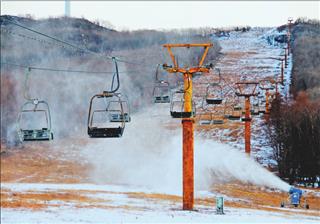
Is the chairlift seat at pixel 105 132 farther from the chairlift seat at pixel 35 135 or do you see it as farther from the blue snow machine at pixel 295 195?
the blue snow machine at pixel 295 195

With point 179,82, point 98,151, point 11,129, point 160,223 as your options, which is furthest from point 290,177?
point 98,151

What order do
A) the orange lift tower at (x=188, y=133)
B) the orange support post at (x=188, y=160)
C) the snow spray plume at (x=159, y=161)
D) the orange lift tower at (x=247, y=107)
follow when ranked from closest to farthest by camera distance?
the orange lift tower at (x=188, y=133)
the orange support post at (x=188, y=160)
the orange lift tower at (x=247, y=107)
the snow spray plume at (x=159, y=161)

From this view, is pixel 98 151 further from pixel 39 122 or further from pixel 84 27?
pixel 84 27

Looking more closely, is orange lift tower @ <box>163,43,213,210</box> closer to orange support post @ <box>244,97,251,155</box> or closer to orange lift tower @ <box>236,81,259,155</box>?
orange lift tower @ <box>236,81,259,155</box>

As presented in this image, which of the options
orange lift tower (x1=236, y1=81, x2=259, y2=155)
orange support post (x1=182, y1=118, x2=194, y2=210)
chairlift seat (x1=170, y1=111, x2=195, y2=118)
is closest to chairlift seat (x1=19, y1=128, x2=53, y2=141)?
chairlift seat (x1=170, y1=111, x2=195, y2=118)

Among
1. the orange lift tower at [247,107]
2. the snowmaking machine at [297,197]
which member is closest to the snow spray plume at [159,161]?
the orange lift tower at [247,107]

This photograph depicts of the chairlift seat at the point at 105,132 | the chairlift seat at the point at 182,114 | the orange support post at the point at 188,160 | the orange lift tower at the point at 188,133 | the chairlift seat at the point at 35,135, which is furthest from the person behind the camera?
the orange support post at the point at 188,160

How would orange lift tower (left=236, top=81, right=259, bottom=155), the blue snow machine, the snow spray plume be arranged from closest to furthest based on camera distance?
the blue snow machine
orange lift tower (left=236, top=81, right=259, bottom=155)
the snow spray plume

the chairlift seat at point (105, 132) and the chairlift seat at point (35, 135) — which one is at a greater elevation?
the chairlift seat at point (105, 132)

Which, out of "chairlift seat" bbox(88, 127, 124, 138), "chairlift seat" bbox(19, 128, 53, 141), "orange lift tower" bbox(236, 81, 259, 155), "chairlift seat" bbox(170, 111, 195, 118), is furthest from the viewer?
"orange lift tower" bbox(236, 81, 259, 155)

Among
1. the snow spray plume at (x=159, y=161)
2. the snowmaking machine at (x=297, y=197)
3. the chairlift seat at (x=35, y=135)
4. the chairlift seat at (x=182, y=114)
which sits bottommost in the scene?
the snow spray plume at (x=159, y=161)

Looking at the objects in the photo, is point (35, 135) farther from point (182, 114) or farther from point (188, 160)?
point (188, 160)

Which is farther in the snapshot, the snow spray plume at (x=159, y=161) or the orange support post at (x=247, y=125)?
the snow spray plume at (x=159, y=161)

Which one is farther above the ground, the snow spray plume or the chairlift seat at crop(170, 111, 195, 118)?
the chairlift seat at crop(170, 111, 195, 118)
